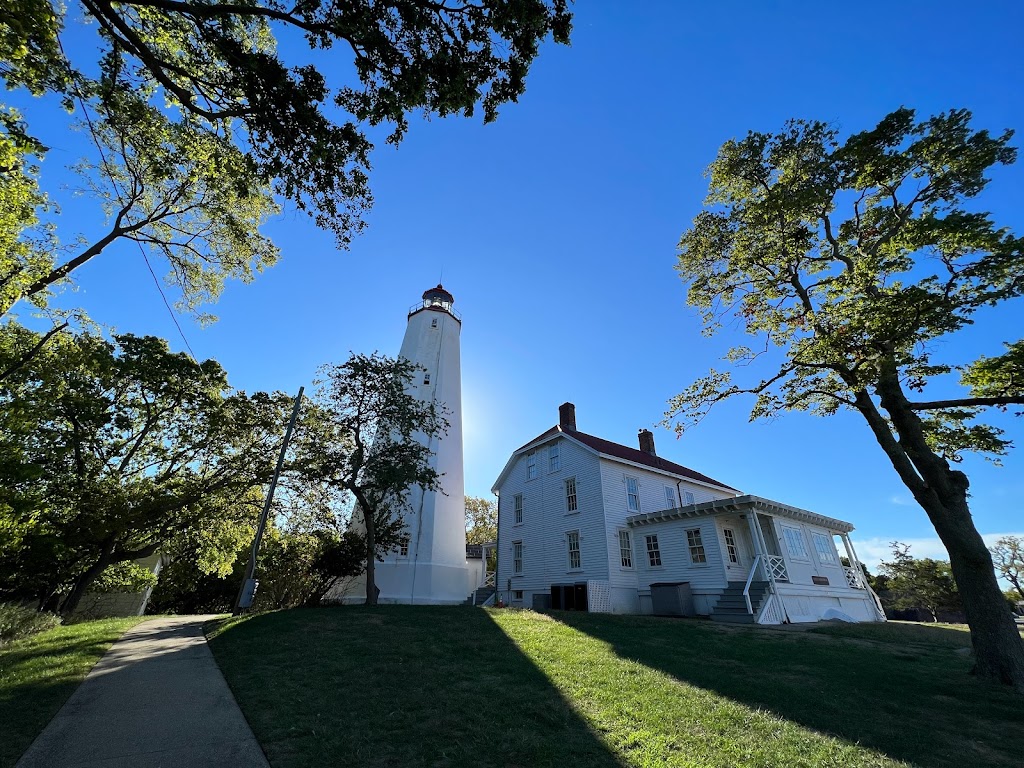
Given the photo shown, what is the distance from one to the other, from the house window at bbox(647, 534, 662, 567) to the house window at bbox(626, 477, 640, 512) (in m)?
1.79

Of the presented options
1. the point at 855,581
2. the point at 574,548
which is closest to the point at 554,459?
the point at 574,548

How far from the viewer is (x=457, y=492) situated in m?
22.9

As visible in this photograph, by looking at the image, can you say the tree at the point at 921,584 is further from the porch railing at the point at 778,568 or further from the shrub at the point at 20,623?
the shrub at the point at 20,623

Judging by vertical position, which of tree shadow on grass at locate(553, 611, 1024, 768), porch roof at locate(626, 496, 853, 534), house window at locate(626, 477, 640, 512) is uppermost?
house window at locate(626, 477, 640, 512)

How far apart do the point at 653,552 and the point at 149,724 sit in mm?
20120

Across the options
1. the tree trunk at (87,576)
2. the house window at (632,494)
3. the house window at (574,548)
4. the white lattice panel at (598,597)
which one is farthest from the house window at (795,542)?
the tree trunk at (87,576)

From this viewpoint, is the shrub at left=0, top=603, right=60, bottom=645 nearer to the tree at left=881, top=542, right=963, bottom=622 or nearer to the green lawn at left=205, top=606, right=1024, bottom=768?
the green lawn at left=205, top=606, right=1024, bottom=768

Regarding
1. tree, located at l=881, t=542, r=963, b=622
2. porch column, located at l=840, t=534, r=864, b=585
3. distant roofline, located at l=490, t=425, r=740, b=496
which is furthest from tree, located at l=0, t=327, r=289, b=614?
tree, located at l=881, t=542, r=963, b=622

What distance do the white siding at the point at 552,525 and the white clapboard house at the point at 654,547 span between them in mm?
59

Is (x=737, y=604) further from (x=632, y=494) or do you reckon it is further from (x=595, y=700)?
(x=595, y=700)

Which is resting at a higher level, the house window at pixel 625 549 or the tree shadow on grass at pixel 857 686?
the house window at pixel 625 549

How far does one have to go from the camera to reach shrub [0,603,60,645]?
31.3 feet

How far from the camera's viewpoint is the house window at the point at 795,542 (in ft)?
66.0

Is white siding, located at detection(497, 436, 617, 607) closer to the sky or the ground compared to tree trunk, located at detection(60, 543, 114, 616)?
closer to the sky
